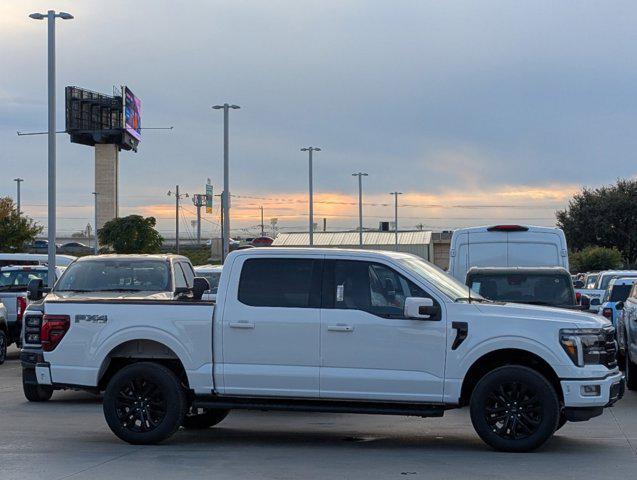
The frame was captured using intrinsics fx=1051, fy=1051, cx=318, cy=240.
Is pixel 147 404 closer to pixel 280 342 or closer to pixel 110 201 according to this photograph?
pixel 280 342

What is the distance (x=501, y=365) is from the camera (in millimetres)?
10672

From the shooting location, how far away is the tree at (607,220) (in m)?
73.1

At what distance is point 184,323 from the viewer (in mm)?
10961

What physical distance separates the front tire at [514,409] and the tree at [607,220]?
65.0 m

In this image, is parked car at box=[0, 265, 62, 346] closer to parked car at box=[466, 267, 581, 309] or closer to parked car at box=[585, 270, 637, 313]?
parked car at box=[466, 267, 581, 309]

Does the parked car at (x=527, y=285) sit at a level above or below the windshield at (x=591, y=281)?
above

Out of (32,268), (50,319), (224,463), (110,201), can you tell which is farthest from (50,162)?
(110,201)

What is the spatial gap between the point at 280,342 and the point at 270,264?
0.87 m

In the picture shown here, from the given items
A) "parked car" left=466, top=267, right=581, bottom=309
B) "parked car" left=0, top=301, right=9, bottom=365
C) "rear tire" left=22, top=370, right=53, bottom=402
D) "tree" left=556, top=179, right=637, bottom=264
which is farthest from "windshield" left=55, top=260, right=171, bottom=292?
"tree" left=556, top=179, right=637, bottom=264

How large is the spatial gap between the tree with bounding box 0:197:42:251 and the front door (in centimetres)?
5060

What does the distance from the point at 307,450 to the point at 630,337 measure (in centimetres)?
693

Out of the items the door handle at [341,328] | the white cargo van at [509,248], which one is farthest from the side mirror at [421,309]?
the white cargo van at [509,248]

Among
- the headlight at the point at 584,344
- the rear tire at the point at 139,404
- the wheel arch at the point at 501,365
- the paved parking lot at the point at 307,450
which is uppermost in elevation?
the headlight at the point at 584,344

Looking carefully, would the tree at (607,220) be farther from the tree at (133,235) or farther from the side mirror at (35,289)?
the side mirror at (35,289)
